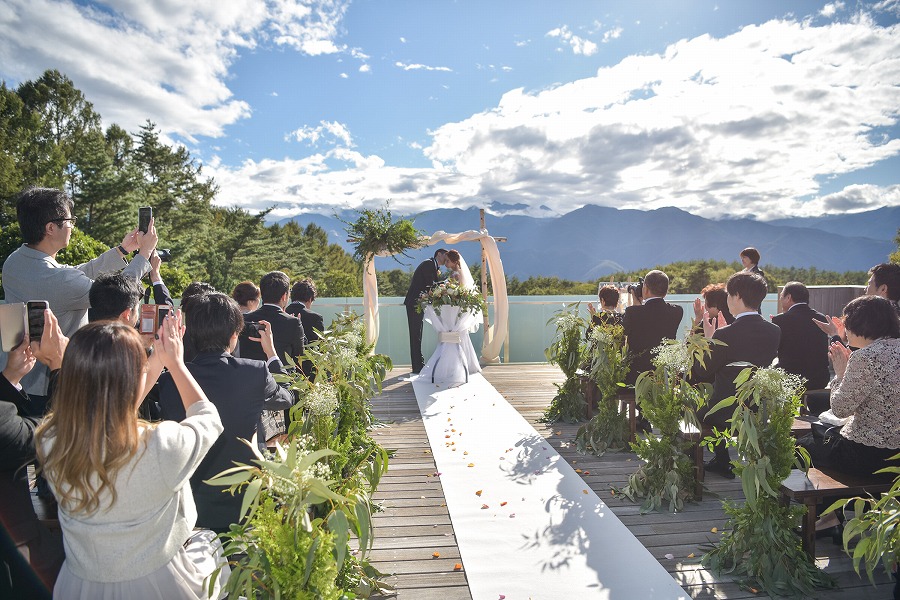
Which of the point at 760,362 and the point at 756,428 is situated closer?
the point at 756,428

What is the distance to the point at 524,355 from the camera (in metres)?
11.0

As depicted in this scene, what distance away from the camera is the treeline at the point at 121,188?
2336cm

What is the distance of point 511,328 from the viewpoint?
11094 millimetres

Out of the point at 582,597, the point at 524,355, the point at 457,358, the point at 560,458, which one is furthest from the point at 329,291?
the point at 582,597

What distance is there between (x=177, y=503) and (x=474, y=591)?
1.82m

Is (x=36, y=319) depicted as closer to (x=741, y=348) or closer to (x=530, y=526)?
(x=530, y=526)

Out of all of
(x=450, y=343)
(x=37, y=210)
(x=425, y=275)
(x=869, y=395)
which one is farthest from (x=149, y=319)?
(x=425, y=275)

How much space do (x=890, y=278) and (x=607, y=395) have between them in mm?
2569

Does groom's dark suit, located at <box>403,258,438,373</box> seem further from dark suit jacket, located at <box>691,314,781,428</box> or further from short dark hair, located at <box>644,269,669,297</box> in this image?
dark suit jacket, located at <box>691,314,781,428</box>

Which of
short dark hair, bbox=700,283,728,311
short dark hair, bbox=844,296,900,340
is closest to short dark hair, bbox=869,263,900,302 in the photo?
short dark hair, bbox=700,283,728,311

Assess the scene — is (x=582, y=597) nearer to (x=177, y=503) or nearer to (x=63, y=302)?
(x=177, y=503)

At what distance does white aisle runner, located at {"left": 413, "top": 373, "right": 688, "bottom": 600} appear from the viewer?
118 inches

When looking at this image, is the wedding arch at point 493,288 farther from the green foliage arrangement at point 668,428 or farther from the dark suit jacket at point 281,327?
the green foliage arrangement at point 668,428

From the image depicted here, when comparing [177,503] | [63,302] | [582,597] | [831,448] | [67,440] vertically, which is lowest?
[582,597]
